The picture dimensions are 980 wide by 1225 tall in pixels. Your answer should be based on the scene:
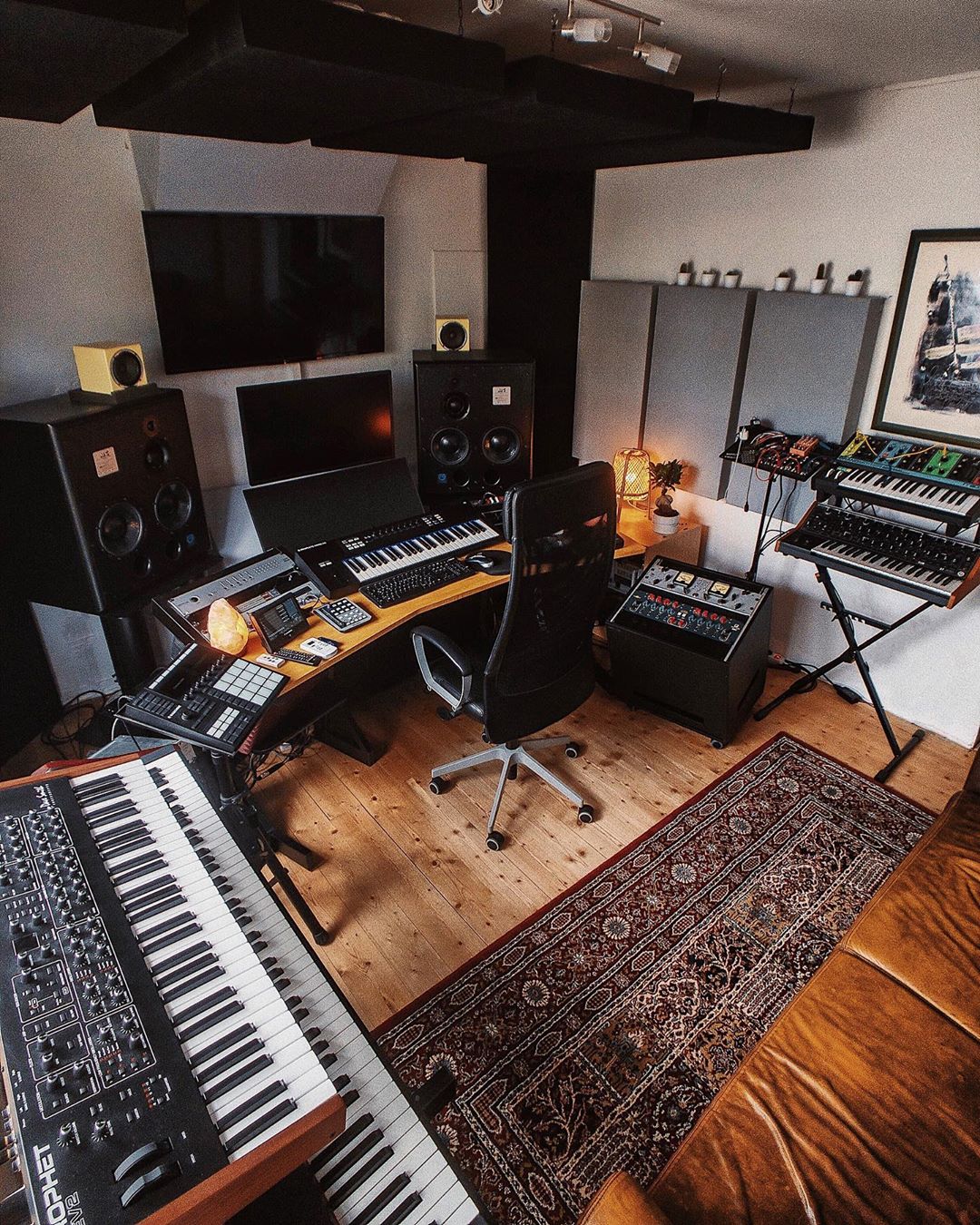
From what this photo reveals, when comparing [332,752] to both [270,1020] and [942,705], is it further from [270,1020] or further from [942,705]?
[942,705]

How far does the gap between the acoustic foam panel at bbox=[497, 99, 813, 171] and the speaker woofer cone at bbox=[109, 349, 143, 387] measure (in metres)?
1.72

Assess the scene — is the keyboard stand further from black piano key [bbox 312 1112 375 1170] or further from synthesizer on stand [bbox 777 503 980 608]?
black piano key [bbox 312 1112 375 1170]

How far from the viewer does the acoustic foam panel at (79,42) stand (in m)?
1.14

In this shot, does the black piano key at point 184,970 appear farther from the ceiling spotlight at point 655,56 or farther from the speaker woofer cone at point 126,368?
the ceiling spotlight at point 655,56

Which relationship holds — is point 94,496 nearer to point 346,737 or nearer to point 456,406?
point 346,737

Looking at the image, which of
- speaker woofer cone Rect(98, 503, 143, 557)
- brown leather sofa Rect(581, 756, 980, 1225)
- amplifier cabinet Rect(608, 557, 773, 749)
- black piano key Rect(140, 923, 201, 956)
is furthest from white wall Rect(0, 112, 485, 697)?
brown leather sofa Rect(581, 756, 980, 1225)

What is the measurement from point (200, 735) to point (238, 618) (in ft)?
1.29

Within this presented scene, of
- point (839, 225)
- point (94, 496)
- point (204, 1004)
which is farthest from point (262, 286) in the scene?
point (204, 1004)

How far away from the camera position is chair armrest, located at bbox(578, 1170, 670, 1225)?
3.07 feet

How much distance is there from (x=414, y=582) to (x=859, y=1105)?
180 centimetres

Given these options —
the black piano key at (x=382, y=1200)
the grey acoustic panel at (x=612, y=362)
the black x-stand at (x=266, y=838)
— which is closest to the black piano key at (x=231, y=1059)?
the black piano key at (x=382, y=1200)

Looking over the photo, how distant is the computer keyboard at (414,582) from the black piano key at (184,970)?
1.41m

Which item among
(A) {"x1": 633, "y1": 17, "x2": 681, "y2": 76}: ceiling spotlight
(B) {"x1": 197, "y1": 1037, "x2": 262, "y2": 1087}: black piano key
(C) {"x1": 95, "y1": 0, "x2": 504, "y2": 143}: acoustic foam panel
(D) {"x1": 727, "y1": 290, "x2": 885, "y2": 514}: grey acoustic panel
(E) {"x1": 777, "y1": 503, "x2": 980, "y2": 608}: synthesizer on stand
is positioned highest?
(A) {"x1": 633, "y1": 17, "x2": 681, "y2": 76}: ceiling spotlight

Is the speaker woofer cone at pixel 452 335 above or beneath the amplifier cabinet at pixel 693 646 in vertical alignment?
above
